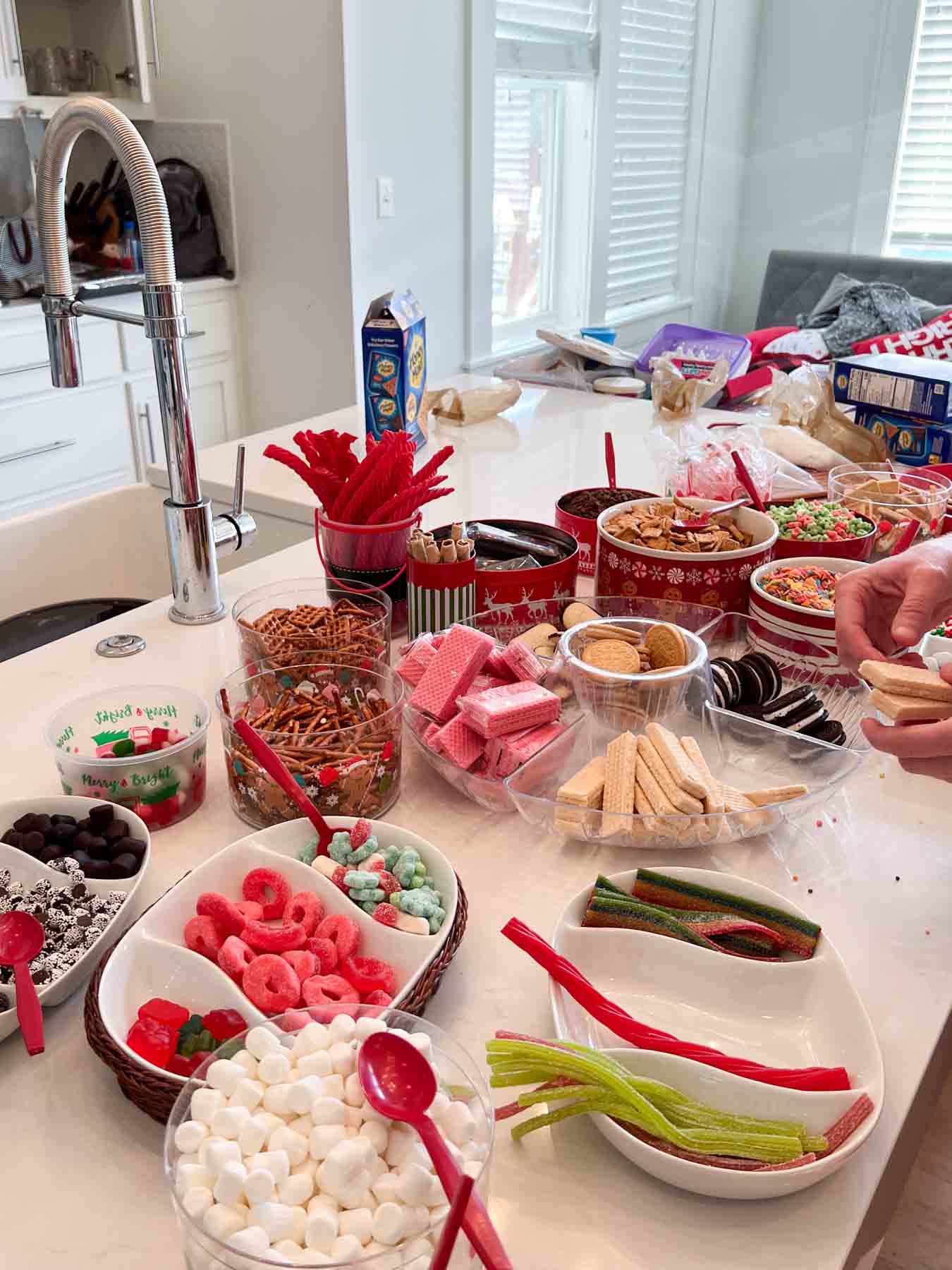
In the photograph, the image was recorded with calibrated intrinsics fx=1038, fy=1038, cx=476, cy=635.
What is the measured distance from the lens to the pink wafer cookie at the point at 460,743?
3.03 ft

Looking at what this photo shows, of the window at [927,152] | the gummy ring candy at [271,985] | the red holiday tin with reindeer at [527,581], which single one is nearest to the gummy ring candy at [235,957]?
the gummy ring candy at [271,985]

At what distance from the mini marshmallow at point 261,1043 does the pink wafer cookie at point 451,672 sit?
1.39 feet

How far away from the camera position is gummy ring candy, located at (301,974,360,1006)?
2.16ft

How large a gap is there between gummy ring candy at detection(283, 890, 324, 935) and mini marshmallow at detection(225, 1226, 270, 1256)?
0.84 ft

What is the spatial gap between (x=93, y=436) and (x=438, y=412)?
1638 millimetres

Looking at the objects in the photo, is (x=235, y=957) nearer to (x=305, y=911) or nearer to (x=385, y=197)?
(x=305, y=911)

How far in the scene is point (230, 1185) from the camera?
0.50 metres

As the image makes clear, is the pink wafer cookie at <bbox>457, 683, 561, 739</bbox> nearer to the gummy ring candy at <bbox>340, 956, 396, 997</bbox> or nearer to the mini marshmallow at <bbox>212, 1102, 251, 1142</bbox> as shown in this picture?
the gummy ring candy at <bbox>340, 956, 396, 997</bbox>

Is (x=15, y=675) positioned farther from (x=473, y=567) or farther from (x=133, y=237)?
(x=133, y=237)

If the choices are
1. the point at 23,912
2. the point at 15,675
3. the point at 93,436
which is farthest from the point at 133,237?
the point at 23,912

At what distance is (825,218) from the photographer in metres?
4.96

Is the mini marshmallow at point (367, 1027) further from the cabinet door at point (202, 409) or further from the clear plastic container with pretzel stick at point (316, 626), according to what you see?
the cabinet door at point (202, 409)

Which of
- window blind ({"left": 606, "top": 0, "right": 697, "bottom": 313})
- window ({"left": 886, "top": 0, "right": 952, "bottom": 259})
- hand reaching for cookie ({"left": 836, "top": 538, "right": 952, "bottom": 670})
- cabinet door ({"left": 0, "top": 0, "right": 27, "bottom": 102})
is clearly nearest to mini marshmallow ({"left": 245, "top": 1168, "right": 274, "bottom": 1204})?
hand reaching for cookie ({"left": 836, "top": 538, "right": 952, "bottom": 670})

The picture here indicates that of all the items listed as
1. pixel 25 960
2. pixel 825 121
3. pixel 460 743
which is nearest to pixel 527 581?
pixel 460 743
